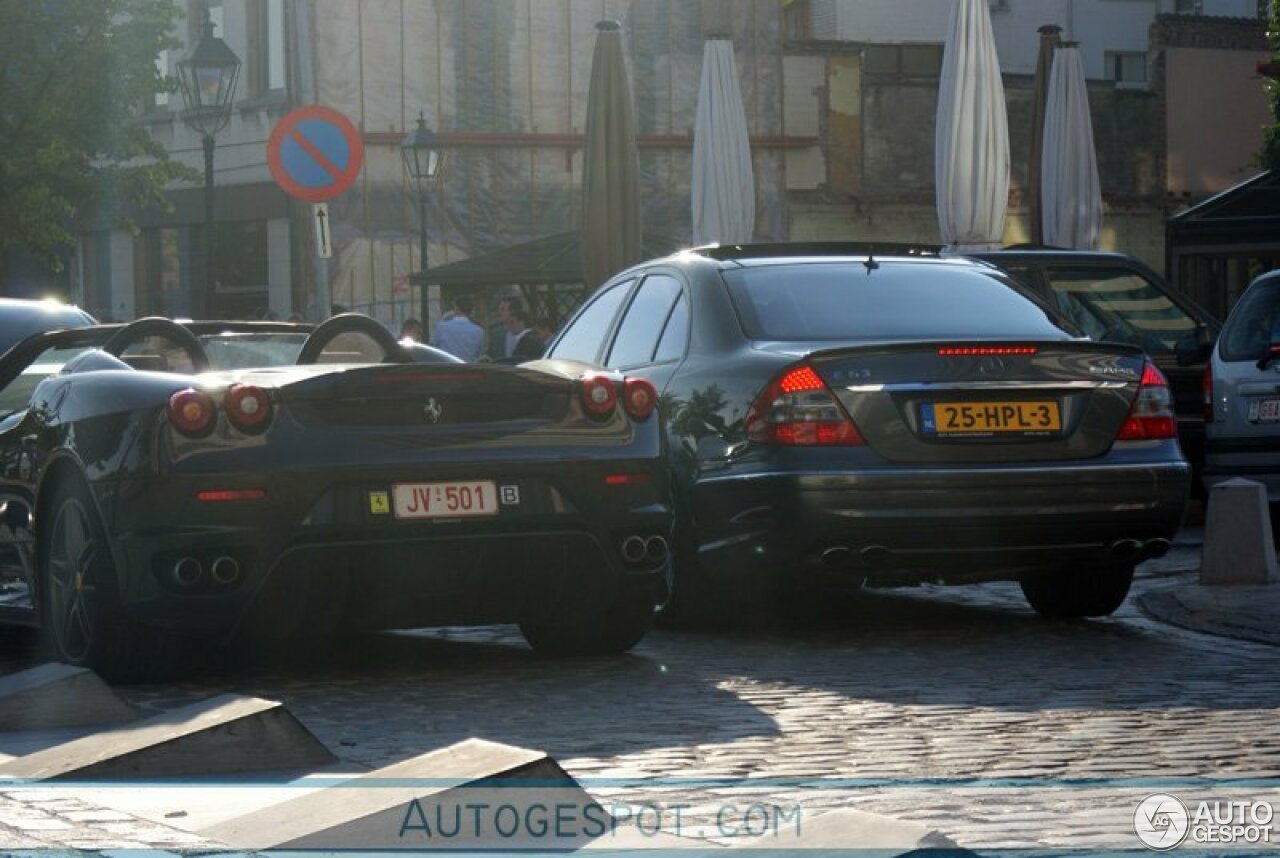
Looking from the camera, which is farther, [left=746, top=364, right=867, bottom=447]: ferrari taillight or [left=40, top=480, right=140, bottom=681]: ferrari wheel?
[left=746, top=364, right=867, bottom=447]: ferrari taillight

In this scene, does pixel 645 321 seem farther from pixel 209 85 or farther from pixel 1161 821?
pixel 209 85

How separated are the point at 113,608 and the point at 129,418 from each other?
604mm

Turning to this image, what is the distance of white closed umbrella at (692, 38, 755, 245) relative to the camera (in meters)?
24.8

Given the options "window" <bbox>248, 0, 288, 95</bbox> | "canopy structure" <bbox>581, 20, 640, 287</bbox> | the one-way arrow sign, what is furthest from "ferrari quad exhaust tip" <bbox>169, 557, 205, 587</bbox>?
"window" <bbox>248, 0, 288, 95</bbox>

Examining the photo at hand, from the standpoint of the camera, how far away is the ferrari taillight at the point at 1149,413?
9.92 metres

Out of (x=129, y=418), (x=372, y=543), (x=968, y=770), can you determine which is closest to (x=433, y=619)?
(x=372, y=543)

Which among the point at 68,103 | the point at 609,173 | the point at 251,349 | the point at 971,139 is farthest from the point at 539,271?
the point at 251,349

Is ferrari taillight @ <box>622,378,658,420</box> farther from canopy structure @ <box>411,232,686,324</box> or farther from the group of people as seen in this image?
canopy structure @ <box>411,232,686,324</box>

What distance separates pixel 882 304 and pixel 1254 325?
572cm

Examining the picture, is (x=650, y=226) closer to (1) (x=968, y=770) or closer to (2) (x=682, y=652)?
(2) (x=682, y=652)

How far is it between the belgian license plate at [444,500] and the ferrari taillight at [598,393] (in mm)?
482

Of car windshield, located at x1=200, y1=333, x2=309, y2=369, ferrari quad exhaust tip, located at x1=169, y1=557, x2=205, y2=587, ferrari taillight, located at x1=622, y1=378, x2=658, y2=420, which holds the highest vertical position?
car windshield, located at x1=200, y1=333, x2=309, y2=369

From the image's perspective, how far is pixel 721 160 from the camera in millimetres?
25297

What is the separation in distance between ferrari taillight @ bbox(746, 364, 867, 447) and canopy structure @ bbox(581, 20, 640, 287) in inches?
435
